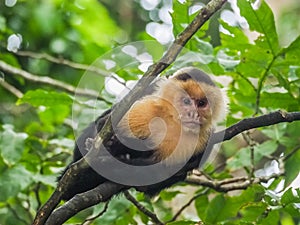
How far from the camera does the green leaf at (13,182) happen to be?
2490 mm

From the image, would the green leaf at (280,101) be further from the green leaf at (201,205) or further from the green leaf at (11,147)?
the green leaf at (11,147)

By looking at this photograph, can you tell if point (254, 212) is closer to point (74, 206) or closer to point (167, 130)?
point (167, 130)

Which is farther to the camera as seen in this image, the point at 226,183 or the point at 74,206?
the point at 226,183

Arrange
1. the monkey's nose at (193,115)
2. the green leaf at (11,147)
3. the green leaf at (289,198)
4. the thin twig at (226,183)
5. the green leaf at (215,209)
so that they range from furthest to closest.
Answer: the green leaf at (11,147)
the thin twig at (226,183)
the green leaf at (215,209)
the monkey's nose at (193,115)
the green leaf at (289,198)

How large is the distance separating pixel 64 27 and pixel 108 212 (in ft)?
6.48

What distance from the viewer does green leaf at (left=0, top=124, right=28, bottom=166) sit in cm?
248

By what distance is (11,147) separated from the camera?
8.12 ft

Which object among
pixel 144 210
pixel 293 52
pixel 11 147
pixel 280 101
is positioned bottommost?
pixel 11 147

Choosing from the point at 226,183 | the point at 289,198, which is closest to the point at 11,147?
the point at 226,183

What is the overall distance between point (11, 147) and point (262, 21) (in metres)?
0.97

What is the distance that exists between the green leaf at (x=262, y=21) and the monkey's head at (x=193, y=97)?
0.21 metres

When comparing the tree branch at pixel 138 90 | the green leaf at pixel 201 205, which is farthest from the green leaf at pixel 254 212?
the tree branch at pixel 138 90

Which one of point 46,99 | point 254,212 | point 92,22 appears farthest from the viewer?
point 92,22

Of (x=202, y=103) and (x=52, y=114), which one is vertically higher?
(x=202, y=103)
